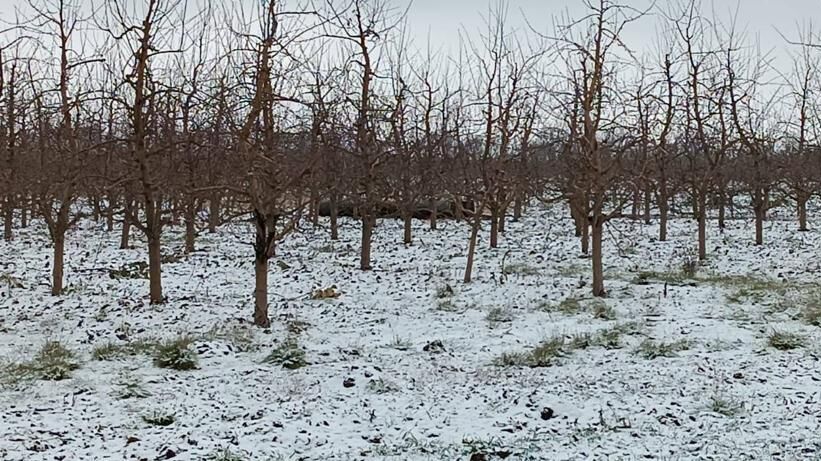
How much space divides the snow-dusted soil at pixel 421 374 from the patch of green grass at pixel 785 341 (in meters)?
0.12

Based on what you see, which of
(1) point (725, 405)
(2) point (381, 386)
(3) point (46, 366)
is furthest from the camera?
(3) point (46, 366)

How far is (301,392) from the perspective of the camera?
19.2ft

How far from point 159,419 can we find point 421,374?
93.2 inches

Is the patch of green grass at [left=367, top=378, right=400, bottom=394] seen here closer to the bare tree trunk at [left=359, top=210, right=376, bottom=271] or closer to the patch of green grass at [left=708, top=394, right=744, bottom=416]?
the patch of green grass at [left=708, top=394, right=744, bottom=416]

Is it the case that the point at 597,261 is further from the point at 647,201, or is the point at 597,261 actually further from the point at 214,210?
the point at 214,210

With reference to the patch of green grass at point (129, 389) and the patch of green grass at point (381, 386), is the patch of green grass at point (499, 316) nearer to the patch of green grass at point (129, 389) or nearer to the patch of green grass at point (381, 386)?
the patch of green grass at point (381, 386)

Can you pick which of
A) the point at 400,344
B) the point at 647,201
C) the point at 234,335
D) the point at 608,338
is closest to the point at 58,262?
the point at 234,335

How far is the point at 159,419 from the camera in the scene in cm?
512

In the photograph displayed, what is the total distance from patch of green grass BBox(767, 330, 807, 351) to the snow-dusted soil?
123 mm

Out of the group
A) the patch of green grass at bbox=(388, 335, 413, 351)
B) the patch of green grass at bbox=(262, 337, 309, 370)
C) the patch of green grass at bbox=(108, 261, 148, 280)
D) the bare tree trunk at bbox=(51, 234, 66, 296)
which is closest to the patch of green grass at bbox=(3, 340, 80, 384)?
the patch of green grass at bbox=(262, 337, 309, 370)

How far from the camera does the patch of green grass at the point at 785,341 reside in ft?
22.7

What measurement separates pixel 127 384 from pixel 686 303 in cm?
713

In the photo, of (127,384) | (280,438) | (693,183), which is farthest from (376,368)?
(693,183)

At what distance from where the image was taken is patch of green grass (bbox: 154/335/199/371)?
6.57 metres
